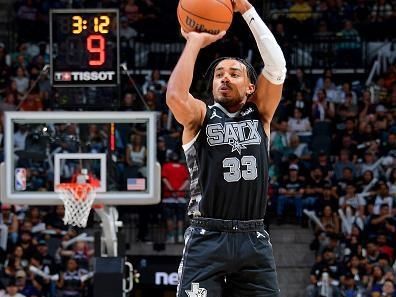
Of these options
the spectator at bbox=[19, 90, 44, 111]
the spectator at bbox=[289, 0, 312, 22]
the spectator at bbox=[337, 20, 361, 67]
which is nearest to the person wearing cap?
the spectator at bbox=[337, 20, 361, 67]

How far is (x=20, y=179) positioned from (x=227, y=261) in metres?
6.21

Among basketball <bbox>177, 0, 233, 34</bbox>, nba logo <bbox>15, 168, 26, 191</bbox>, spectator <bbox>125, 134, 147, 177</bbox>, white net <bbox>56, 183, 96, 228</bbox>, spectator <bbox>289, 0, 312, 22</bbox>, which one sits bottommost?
white net <bbox>56, 183, 96, 228</bbox>

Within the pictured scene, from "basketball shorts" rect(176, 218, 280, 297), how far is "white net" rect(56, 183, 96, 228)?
549cm

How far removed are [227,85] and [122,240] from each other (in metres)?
6.54

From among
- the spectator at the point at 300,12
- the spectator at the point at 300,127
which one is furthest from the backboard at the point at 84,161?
the spectator at the point at 300,12

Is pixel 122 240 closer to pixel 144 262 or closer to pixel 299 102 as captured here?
pixel 144 262

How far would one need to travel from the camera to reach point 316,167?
15.3 metres

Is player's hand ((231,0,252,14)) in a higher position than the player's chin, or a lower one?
higher

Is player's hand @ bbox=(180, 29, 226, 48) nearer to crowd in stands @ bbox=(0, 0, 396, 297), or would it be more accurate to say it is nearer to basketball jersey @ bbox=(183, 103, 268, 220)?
basketball jersey @ bbox=(183, 103, 268, 220)

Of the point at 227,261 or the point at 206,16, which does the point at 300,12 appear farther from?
the point at 227,261

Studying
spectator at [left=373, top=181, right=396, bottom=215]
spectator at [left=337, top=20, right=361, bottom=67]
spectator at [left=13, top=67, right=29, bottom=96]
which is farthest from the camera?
spectator at [left=337, top=20, right=361, bottom=67]

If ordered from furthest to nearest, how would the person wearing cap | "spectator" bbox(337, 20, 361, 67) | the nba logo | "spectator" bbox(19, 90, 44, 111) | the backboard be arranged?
"spectator" bbox(337, 20, 361, 67) < "spectator" bbox(19, 90, 44, 111) < the person wearing cap < the nba logo < the backboard

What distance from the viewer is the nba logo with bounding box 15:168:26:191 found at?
36.6 feet

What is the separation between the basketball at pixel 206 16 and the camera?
5.47 metres
